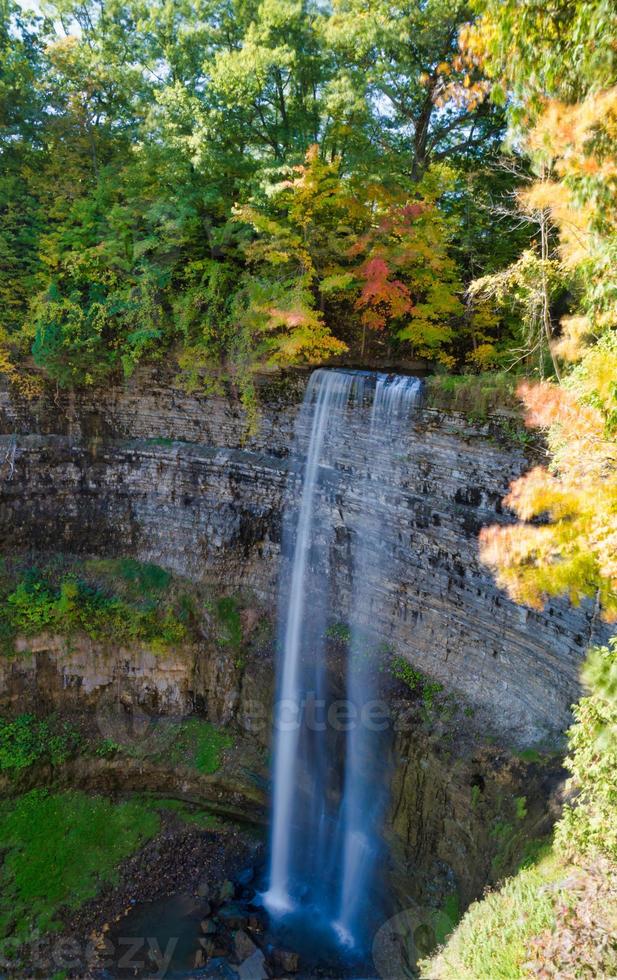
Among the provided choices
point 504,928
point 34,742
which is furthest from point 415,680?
point 34,742

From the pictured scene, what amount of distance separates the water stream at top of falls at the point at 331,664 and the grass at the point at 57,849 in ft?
11.8

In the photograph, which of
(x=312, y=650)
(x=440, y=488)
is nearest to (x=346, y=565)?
(x=312, y=650)

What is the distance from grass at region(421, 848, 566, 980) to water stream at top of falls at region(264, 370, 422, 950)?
4709mm

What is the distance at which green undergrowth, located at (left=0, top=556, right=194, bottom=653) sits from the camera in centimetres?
1441

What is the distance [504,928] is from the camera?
19.5ft

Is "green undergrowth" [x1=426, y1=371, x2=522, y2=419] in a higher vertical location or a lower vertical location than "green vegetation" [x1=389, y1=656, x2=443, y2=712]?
higher

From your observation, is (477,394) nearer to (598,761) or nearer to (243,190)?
(598,761)

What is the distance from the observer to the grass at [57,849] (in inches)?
446

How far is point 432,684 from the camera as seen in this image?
1179 cm

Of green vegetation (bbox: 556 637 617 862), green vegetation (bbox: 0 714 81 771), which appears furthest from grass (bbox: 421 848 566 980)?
green vegetation (bbox: 0 714 81 771)

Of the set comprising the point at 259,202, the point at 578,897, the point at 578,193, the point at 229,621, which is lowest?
the point at 229,621

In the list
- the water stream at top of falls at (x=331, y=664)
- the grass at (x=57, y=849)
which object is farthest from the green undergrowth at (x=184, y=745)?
the water stream at top of falls at (x=331, y=664)

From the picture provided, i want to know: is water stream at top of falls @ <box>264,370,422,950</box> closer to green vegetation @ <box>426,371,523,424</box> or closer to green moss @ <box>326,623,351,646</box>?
green moss @ <box>326,623,351,646</box>

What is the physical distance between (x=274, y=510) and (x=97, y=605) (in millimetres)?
5518
